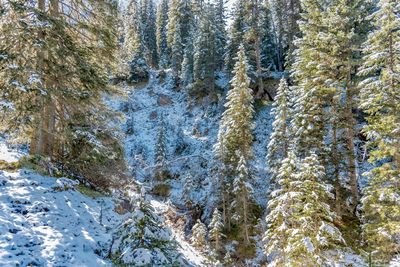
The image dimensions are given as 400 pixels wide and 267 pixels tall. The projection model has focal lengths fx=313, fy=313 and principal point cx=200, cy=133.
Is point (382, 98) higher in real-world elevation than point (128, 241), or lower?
higher

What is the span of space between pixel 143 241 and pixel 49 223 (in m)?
2.71

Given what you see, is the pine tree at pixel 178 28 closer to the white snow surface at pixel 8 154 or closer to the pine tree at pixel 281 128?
the pine tree at pixel 281 128

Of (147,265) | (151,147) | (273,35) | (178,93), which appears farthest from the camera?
(178,93)

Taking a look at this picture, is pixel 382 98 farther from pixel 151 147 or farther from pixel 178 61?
pixel 178 61

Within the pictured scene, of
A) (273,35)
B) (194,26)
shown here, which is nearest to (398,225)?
(273,35)

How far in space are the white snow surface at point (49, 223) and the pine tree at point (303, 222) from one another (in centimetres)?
686

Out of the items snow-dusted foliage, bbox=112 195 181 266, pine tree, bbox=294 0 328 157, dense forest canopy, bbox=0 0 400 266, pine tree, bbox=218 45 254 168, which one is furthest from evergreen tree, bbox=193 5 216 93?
snow-dusted foliage, bbox=112 195 181 266

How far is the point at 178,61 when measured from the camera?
57.2 metres

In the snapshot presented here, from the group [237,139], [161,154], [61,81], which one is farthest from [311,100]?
[161,154]

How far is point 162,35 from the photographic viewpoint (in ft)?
226

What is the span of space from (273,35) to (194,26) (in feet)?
62.5

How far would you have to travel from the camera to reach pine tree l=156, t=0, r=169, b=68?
66.9m

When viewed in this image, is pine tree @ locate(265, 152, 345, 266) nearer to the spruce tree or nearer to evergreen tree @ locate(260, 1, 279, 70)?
the spruce tree

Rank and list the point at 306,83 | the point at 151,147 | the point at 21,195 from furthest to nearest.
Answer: the point at 151,147 → the point at 306,83 → the point at 21,195
